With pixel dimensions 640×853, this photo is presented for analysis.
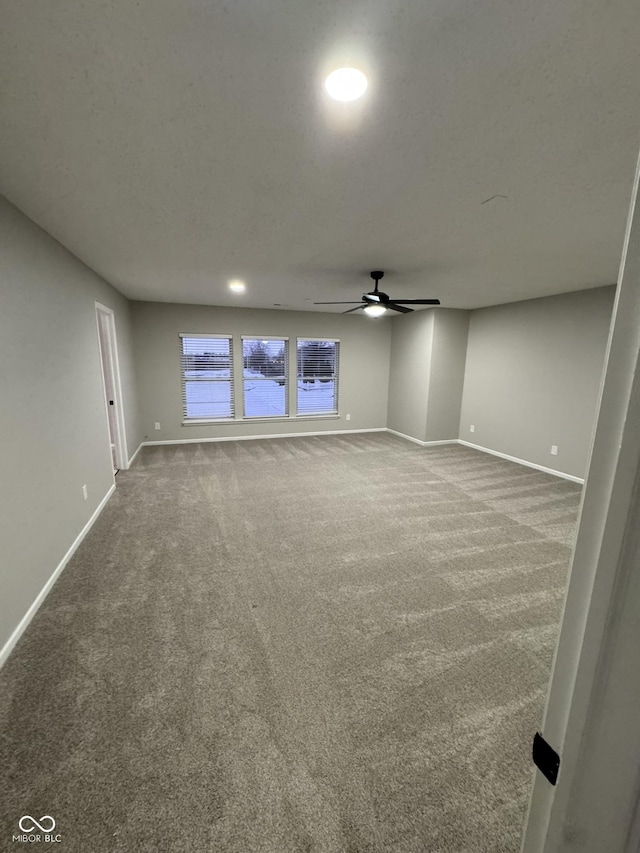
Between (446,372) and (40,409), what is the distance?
575 centimetres

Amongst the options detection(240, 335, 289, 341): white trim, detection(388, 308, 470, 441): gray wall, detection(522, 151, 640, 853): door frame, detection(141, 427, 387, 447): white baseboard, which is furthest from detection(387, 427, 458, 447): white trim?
detection(522, 151, 640, 853): door frame

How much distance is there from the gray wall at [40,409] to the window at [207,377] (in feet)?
8.55

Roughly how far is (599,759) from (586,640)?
18cm

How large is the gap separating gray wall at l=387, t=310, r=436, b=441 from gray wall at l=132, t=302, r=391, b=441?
23 centimetres

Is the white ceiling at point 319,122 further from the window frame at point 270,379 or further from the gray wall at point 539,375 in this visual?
the window frame at point 270,379

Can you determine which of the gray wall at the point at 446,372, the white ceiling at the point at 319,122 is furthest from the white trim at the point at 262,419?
the white ceiling at the point at 319,122

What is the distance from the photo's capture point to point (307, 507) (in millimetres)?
3686

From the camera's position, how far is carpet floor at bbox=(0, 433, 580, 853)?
118 cm

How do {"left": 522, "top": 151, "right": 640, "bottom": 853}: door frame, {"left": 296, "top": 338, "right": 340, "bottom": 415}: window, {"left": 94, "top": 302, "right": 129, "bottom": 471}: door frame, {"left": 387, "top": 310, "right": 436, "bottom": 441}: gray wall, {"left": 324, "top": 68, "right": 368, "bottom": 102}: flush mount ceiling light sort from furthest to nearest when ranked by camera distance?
{"left": 296, "top": 338, "right": 340, "bottom": 415}: window → {"left": 387, "top": 310, "right": 436, "bottom": 441}: gray wall → {"left": 94, "top": 302, "right": 129, "bottom": 471}: door frame → {"left": 324, "top": 68, "right": 368, "bottom": 102}: flush mount ceiling light → {"left": 522, "top": 151, "right": 640, "bottom": 853}: door frame

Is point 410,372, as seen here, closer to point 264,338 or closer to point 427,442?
point 427,442

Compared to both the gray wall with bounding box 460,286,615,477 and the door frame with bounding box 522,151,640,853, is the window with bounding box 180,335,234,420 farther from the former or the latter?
the door frame with bounding box 522,151,640,853

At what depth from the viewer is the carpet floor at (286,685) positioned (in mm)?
1185

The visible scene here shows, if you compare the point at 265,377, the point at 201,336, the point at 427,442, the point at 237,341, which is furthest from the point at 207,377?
the point at 427,442

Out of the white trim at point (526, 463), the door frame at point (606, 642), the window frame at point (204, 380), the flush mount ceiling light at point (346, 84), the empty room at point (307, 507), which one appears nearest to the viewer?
the door frame at point (606, 642)
